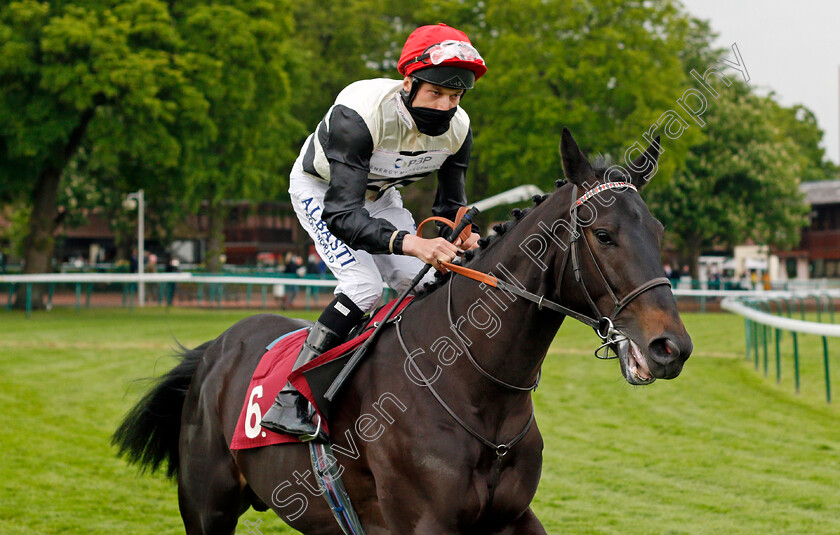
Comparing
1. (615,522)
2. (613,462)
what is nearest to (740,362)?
(613,462)

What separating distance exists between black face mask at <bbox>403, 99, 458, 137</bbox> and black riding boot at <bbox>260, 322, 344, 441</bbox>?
0.91m

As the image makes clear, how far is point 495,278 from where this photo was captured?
121 inches

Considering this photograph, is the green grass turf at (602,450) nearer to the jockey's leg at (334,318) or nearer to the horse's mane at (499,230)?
the horse's mane at (499,230)

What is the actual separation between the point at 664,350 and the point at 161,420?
3176 millimetres

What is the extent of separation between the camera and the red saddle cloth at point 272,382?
3449 mm

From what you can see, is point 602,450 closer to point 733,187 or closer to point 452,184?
point 452,184

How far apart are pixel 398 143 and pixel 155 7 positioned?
20.0 m

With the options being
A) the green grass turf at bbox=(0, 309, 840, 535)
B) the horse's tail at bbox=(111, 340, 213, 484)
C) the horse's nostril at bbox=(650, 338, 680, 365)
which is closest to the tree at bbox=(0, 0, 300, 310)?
the green grass turf at bbox=(0, 309, 840, 535)

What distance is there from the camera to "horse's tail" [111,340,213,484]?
4.73m

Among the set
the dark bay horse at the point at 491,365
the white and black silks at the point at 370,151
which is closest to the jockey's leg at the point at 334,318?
the dark bay horse at the point at 491,365

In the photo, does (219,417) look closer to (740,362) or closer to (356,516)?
(356,516)

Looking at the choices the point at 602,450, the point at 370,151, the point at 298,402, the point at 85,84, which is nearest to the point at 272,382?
the point at 298,402

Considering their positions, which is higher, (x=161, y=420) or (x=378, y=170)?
(x=378, y=170)

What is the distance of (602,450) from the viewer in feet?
26.5
